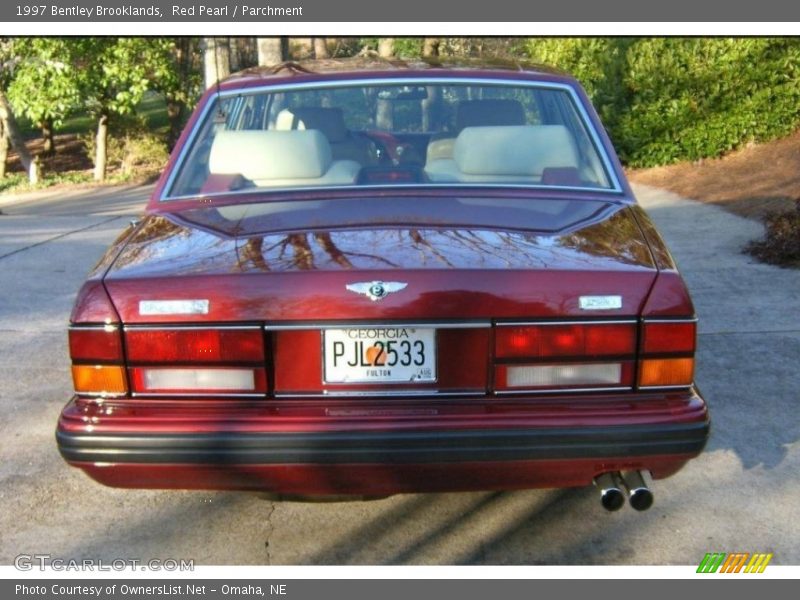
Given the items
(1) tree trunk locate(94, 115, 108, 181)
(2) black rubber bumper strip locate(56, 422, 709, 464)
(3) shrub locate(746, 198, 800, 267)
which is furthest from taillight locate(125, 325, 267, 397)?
(1) tree trunk locate(94, 115, 108, 181)

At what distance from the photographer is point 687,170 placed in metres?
14.2

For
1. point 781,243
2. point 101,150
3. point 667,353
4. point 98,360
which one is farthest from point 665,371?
point 101,150

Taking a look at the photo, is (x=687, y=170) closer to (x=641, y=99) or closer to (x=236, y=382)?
(x=641, y=99)

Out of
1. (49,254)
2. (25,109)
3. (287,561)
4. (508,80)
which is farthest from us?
(25,109)

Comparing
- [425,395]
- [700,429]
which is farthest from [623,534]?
[425,395]

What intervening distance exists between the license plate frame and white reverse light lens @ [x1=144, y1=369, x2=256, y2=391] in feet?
0.83

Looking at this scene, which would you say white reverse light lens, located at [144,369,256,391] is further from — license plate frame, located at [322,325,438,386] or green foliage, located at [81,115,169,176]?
green foliage, located at [81,115,169,176]

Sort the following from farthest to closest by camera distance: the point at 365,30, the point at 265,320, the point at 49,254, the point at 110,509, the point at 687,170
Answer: the point at 687,170
the point at 365,30
the point at 49,254
the point at 110,509
the point at 265,320

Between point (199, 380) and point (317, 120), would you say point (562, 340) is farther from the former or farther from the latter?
point (317, 120)

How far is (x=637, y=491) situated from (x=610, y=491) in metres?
0.08

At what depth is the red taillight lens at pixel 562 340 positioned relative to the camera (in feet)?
10.0

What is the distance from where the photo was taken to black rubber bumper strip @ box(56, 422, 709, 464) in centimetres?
297

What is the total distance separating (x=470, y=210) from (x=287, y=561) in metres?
1.42

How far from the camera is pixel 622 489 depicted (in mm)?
3152
